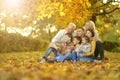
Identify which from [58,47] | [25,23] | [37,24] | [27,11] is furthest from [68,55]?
[37,24]

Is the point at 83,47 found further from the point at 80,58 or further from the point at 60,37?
the point at 60,37

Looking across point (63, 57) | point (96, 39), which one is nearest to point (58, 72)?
point (63, 57)

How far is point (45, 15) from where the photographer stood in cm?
1708

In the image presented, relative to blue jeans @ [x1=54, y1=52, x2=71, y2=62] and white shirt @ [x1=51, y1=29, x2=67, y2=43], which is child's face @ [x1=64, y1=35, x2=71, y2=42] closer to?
white shirt @ [x1=51, y1=29, x2=67, y2=43]

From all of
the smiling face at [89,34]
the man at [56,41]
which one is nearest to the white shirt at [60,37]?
the man at [56,41]

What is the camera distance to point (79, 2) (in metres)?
18.0

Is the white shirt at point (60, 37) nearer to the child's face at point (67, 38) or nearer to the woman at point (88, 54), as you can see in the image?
the child's face at point (67, 38)

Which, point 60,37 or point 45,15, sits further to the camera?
point 45,15

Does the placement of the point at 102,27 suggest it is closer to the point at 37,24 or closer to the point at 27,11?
the point at 37,24

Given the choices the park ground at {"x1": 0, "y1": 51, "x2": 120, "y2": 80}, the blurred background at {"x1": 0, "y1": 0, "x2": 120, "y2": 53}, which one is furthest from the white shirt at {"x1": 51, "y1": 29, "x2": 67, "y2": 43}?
the blurred background at {"x1": 0, "y1": 0, "x2": 120, "y2": 53}

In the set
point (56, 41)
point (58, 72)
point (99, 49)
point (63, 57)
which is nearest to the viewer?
point (58, 72)

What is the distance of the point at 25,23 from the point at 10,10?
1738cm

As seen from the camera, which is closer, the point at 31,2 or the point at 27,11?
the point at 31,2

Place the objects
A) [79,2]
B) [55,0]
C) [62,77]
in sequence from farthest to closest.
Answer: [79,2] < [55,0] < [62,77]
